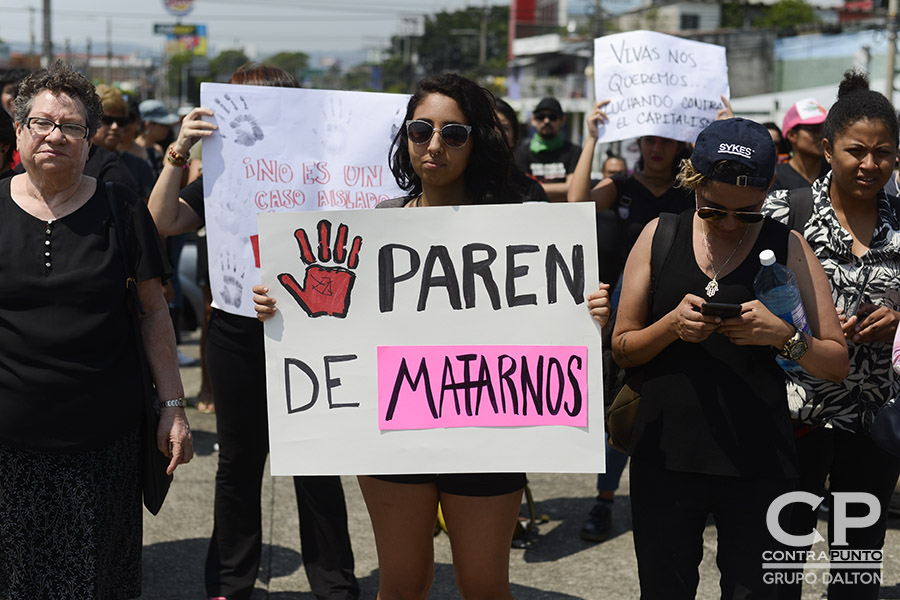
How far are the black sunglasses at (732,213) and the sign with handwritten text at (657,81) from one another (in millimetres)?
2486

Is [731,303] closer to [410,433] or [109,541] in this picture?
[410,433]

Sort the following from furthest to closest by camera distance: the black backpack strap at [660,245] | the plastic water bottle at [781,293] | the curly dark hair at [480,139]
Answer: the curly dark hair at [480,139], the black backpack strap at [660,245], the plastic water bottle at [781,293]

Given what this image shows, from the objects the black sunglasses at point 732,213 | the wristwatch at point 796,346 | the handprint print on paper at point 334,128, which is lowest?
the wristwatch at point 796,346

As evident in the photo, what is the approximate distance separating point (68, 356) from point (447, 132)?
49.7 inches

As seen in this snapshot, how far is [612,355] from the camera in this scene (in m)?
2.91

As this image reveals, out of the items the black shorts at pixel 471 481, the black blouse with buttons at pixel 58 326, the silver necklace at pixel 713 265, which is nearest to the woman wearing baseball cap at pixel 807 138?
the silver necklace at pixel 713 265

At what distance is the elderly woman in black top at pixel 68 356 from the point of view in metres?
2.78

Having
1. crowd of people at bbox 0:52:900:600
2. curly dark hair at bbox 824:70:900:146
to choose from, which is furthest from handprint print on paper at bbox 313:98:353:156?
curly dark hair at bbox 824:70:900:146

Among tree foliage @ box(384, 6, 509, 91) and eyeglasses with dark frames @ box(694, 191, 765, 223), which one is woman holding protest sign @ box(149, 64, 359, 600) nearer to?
eyeglasses with dark frames @ box(694, 191, 765, 223)

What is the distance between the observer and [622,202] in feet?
16.3

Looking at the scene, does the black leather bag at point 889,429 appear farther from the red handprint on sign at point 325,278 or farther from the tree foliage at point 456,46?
the tree foliage at point 456,46

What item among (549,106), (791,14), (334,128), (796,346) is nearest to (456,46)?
(791,14)

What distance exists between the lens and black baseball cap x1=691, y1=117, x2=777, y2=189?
2537 millimetres

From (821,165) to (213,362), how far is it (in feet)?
11.2
